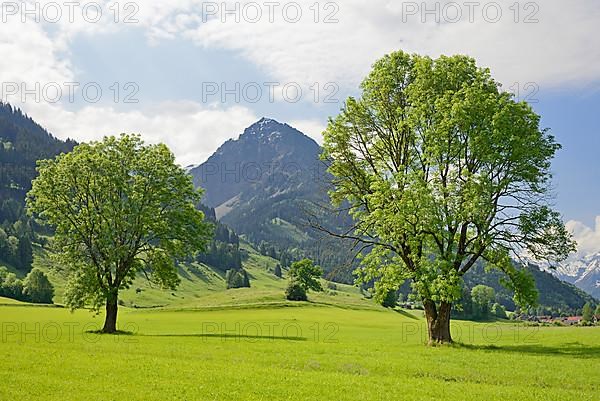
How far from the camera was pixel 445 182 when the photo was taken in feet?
126

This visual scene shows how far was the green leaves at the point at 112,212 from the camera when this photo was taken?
167ft

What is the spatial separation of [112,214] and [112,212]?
20 centimetres

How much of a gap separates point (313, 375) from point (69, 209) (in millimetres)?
36806

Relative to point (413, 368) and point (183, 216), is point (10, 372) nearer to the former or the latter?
point (413, 368)

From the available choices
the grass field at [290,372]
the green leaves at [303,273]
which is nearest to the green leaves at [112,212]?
the grass field at [290,372]

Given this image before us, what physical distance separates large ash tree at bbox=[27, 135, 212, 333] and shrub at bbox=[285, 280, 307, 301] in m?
75.0

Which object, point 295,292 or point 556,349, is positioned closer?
point 556,349

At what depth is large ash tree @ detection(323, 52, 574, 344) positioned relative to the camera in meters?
35.5

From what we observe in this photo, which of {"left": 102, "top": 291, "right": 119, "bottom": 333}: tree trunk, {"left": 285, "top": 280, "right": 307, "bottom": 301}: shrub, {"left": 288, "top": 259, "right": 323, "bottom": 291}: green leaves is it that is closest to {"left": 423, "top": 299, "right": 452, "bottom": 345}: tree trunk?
{"left": 102, "top": 291, "right": 119, "bottom": 333}: tree trunk

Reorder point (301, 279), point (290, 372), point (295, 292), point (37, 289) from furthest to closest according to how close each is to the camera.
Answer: point (37, 289), point (301, 279), point (295, 292), point (290, 372)

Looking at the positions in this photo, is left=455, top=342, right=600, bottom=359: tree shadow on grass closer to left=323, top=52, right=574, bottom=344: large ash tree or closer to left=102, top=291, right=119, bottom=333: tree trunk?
left=323, top=52, right=574, bottom=344: large ash tree

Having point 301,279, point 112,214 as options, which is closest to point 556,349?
point 112,214

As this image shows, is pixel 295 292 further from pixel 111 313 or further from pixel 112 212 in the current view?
pixel 112 212

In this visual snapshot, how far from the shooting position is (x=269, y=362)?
96.8 ft
